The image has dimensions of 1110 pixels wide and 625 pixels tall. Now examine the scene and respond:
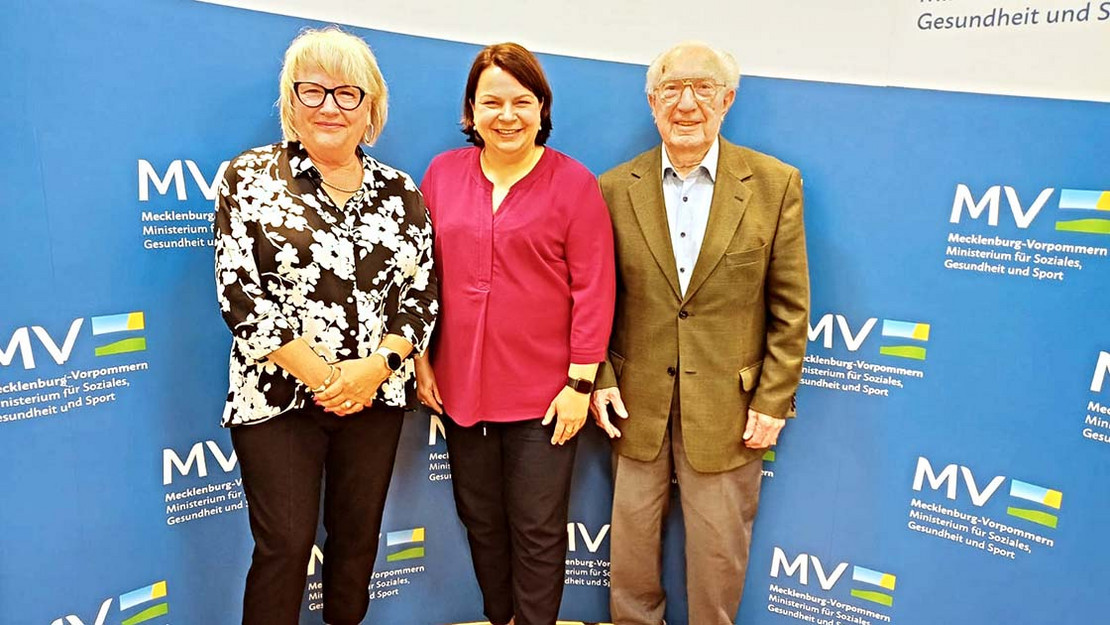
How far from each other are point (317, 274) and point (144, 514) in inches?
39.5

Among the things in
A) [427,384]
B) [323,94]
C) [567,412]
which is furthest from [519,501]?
[323,94]

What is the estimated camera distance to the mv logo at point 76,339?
5.64ft

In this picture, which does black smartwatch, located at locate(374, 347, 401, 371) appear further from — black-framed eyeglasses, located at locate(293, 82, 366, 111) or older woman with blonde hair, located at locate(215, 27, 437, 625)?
black-framed eyeglasses, located at locate(293, 82, 366, 111)

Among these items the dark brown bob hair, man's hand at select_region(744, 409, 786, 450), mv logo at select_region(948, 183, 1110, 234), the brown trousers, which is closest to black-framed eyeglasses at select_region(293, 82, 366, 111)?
the dark brown bob hair

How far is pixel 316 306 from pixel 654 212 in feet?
3.22

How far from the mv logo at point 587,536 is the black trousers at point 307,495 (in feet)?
2.53

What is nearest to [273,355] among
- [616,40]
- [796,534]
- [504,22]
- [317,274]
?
[317,274]

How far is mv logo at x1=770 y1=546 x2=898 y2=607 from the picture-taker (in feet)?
7.16

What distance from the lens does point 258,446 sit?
1694 mm

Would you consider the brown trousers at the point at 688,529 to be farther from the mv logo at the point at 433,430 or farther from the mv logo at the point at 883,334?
the mv logo at the point at 433,430

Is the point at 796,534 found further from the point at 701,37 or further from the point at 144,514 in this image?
the point at 144,514

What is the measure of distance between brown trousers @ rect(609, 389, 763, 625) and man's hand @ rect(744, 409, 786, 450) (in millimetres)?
120

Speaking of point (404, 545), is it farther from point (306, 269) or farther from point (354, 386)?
point (306, 269)

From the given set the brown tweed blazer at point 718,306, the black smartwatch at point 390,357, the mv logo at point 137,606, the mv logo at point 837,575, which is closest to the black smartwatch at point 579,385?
the brown tweed blazer at point 718,306
